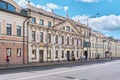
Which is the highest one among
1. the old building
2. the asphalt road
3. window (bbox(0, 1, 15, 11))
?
window (bbox(0, 1, 15, 11))

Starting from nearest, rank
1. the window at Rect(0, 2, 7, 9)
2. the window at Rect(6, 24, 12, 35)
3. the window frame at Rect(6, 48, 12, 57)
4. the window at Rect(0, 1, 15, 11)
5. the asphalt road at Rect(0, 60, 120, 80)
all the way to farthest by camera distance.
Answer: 1. the asphalt road at Rect(0, 60, 120, 80)
2. the window at Rect(0, 2, 7, 9)
3. the window at Rect(0, 1, 15, 11)
4. the window frame at Rect(6, 48, 12, 57)
5. the window at Rect(6, 24, 12, 35)

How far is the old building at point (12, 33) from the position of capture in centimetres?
3566

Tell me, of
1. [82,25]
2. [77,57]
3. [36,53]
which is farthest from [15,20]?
[82,25]

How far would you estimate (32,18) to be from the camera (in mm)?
43375

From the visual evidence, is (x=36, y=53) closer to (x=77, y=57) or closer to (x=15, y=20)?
(x=15, y=20)

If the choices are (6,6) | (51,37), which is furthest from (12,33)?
(51,37)

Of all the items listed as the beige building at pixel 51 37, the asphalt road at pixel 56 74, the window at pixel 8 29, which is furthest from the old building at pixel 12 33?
the asphalt road at pixel 56 74

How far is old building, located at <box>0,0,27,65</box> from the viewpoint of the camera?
35.7 meters

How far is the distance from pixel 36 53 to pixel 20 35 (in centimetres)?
602

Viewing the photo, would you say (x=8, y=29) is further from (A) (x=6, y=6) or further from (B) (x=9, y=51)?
(A) (x=6, y=6)

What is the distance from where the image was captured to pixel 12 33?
37.8 metres

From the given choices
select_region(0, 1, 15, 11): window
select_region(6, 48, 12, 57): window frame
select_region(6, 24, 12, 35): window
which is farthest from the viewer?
select_region(6, 24, 12, 35): window

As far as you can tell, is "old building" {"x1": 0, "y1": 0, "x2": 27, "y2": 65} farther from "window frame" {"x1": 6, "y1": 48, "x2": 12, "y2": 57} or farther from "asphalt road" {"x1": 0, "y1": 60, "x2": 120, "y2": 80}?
"asphalt road" {"x1": 0, "y1": 60, "x2": 120, "y2": 80}

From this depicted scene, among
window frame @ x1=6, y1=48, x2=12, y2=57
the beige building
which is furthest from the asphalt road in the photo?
the beige building
